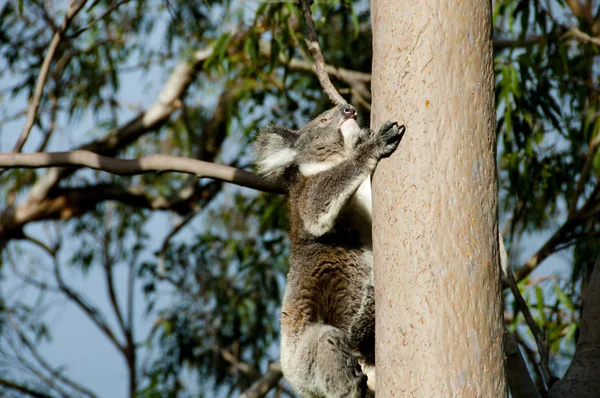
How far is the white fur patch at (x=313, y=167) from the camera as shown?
8.37 feet

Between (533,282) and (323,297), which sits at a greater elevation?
(533,282)

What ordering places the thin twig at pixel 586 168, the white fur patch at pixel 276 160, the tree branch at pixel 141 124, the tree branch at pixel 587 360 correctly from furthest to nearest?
the tree branch at pixel 141 124 → the thin twig at pixel 586 168 → the white fur patch at pixel 276 160 → the tree branch at pixel 587 360

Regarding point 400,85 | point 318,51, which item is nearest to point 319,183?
point 318,51

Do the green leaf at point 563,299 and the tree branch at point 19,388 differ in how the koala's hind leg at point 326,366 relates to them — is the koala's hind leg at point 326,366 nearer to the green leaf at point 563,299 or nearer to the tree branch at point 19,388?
the green leaf at point 563,299

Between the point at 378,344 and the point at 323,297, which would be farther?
the point at 323,297

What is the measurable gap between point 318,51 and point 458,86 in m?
1.08

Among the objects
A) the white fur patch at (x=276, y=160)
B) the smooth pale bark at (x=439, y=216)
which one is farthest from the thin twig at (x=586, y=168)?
the smooth pale bark at (x=439, y=216)

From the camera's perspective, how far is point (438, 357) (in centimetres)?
140

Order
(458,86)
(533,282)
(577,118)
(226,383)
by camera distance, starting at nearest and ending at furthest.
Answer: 1. (458,86)
2. (533,282)
3. (577,118)
4. (226,383)

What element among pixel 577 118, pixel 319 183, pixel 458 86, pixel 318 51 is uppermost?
pixel 577 118

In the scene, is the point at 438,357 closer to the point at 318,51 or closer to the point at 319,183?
the point at 319,183

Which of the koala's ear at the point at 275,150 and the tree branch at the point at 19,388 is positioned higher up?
the koala's ear at the point at 275,150

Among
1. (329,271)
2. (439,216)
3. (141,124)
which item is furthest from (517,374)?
(141,124)

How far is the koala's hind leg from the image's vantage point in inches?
84.5
